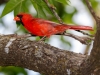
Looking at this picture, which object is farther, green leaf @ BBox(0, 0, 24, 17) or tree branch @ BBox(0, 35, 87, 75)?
green leaf @ BBox(0, 0, 24, 17)

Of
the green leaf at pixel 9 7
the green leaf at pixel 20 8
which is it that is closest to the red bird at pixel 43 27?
the green leaf at pixel 20 8

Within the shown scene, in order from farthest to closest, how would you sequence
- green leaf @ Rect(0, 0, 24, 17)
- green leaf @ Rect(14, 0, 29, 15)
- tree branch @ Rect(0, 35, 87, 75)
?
green leaf @ Rect(14, 0, 29, 15)
green leaf @ Rect(0, 0, 24, 17)
tree branch @ Rect(0, 35, 87, 75)

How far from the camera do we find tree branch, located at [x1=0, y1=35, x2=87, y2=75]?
112 inches

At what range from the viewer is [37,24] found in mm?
3721

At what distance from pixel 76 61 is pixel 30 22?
116 centimetres

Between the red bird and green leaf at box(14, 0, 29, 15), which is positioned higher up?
green leaf at box(14, 0, 29, 15)

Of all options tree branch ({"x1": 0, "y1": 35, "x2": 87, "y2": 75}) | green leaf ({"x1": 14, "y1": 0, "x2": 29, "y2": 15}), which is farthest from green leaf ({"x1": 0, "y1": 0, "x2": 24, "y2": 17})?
tree branch ({"x1": 0, "y1": 35, "x2": 87, "y2": 75})

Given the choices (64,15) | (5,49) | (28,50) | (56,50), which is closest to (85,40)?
(56,50)

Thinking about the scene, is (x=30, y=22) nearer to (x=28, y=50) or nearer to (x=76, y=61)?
(x=28, y=50)

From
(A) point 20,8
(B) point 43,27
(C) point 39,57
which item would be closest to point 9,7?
(A) point 20,8

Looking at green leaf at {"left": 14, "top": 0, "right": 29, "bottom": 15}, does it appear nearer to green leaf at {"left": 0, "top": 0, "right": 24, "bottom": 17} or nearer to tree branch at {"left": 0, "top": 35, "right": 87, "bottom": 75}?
green leaf at {"left": 0, "top": 0, "right": 24, "bottom": 17}

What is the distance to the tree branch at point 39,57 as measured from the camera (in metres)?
2.84

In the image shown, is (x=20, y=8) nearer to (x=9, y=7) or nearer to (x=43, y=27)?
(x=9, y=7)

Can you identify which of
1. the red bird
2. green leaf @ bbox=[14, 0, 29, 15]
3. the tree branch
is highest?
green leaf @ bbox=[14, 0, 29, 15]
